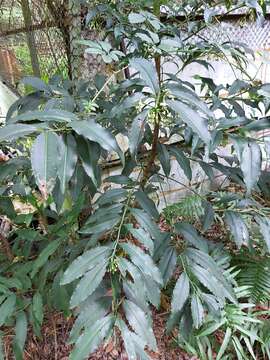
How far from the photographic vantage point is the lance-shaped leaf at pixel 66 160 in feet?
1.63

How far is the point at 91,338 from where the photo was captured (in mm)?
611

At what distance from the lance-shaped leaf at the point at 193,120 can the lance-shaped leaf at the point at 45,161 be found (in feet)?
0.67

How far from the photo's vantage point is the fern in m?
1.32

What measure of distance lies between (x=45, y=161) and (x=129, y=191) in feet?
1.33

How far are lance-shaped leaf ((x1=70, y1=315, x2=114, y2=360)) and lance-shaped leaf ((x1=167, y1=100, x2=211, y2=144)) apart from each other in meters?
0.36

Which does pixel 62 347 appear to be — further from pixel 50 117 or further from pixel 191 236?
pixel 50 117

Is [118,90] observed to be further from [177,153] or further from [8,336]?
[8,336]

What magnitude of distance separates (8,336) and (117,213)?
715 mm

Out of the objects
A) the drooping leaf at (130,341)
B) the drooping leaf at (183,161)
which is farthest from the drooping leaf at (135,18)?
the drooping leaf at (130,341)

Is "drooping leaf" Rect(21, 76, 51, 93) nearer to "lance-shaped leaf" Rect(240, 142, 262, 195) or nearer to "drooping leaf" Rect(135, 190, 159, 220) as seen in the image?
"drooping leaf" Rect(135, 190, 159, 220)

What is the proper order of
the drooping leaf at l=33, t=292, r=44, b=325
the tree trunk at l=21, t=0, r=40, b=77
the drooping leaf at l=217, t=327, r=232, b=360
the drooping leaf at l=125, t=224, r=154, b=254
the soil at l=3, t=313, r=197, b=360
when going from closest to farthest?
the drooping leaf at l=125, t=224, r=154, b=254
the drooping leaf at l=33, t=292, r=44, b=325
the drooping leaf at l=217, t=327, r=232, b=360
the soil at l=3, t=313, r=197, b=360
the tree trunk at l=21, t=0, r=40, b=77

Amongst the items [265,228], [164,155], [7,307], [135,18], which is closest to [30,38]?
[135,18]

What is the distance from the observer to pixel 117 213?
2.53ft

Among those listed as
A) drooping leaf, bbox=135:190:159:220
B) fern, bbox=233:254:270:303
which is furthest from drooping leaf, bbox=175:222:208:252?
fern, bbox=233:254:270:303
